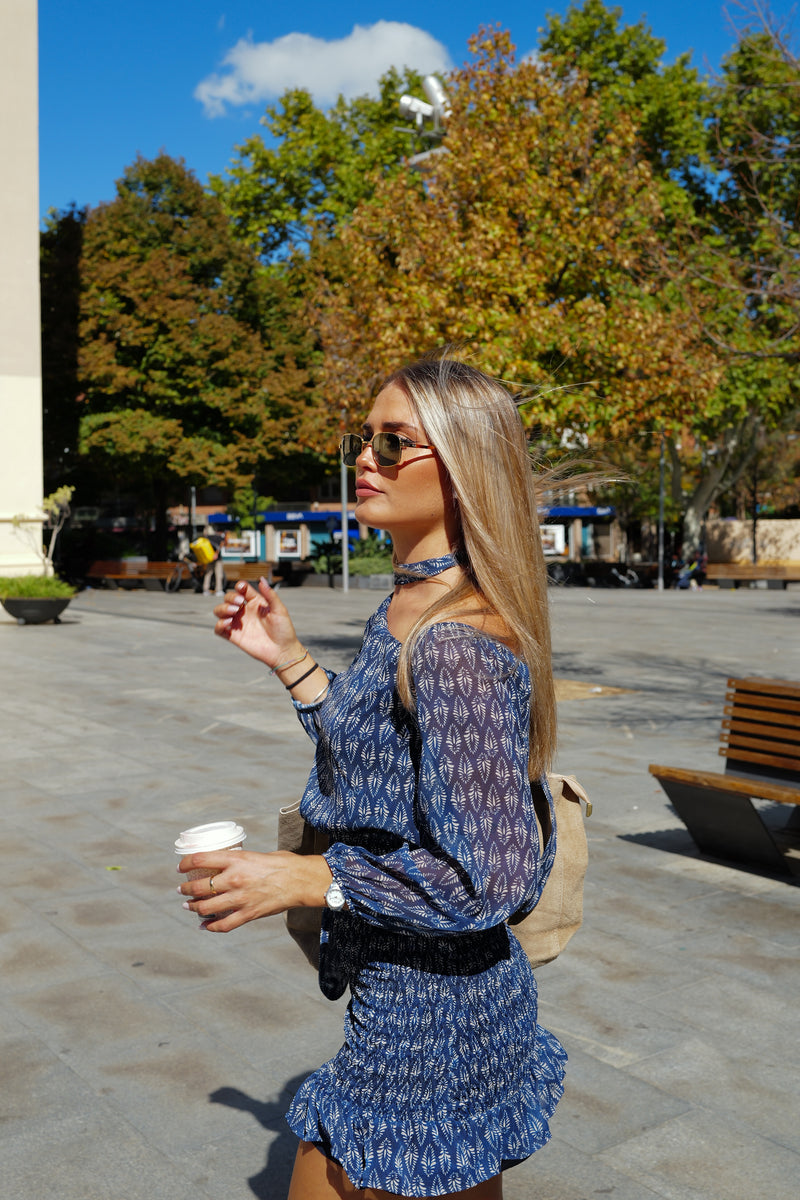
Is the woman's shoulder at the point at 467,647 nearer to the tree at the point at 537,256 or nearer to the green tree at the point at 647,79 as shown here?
the tree at the point at 537,256

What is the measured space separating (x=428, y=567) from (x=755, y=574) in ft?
119

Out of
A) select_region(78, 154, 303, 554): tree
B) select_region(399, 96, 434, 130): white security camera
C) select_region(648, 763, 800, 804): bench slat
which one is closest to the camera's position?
select_region(648, 763, 800, 804): bench slat

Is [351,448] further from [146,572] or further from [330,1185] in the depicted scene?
[146,572]

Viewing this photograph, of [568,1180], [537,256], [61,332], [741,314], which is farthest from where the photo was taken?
[61,332]

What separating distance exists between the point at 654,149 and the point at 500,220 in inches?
1010

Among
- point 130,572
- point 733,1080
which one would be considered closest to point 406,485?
point 733,1080

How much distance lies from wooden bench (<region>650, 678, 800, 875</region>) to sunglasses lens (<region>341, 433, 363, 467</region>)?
3859 millimetres

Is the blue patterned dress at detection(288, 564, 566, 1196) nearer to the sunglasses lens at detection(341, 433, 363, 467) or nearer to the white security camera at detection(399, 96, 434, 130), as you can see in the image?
the sunglasses lens at detection(341, 433, 363, 467)

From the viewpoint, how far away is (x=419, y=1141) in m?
1.66

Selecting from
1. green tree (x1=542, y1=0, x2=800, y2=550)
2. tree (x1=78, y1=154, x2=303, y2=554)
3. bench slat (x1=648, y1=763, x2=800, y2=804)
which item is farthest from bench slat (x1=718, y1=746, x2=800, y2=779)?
tree (x1=78, y1=154, x2=303, y2=554)

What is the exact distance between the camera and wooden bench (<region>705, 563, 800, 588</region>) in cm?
3578

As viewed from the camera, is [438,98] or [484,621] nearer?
[484,621]

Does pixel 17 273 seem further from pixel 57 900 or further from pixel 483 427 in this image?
pixel 483 427

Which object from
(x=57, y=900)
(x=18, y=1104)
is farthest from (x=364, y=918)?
(x=57, y=900)
